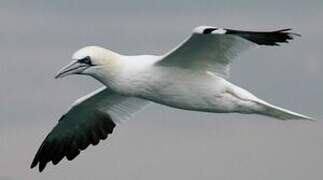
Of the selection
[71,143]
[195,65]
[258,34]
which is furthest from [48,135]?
[258,34]

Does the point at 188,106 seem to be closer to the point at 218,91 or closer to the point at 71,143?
the point at 218,91

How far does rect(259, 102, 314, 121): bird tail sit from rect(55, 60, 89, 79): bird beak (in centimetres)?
311

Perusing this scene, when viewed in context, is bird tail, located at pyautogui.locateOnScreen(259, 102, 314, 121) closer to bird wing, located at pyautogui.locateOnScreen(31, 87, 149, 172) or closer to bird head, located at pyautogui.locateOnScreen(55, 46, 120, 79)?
bird head, located at pyautogui.locateOnScreen(55, 46, 120, 79)

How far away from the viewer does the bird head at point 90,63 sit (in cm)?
2148

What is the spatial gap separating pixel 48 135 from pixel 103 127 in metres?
1.24

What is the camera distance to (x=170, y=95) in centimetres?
2139

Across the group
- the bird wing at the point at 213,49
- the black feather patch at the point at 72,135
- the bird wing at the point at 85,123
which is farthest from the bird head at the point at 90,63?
the black feather patch at the point at 72,135

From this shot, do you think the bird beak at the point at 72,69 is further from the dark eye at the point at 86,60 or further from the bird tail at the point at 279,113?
the bird tail at the point at 279,113

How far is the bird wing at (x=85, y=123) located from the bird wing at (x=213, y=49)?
3.23m

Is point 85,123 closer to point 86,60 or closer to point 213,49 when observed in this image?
point 86,60

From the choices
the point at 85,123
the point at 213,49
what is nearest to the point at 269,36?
the point at 213,49

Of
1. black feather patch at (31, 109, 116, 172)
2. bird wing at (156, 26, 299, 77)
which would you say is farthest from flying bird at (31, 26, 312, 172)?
black feather patch at (31, 109, 116, 172)

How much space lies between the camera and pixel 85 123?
25.7 metres

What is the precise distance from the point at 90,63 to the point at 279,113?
11.2 ft
